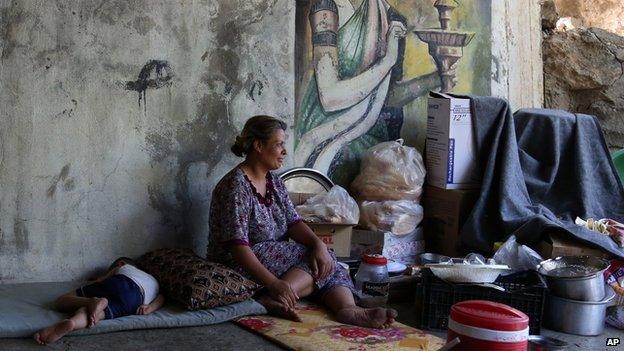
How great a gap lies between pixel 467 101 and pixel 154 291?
261cm

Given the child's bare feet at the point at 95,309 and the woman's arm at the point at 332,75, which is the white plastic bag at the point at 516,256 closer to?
the woman's arm at the point at 332,75

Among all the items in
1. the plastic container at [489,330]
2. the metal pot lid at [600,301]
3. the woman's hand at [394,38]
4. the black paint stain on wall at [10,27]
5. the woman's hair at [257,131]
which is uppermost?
the woman's hand at [394,38]

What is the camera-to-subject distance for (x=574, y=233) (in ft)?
15.0

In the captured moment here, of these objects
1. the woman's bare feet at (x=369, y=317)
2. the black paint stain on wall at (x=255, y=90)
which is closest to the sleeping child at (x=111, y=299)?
the woman's bare feet at (x=369, y=317)

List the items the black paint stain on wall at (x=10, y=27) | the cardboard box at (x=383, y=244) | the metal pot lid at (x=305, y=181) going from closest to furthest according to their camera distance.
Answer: the black paint stain on wall at (x=10, y=27), the cardboard box at (x=383, y=244), the metal pot lid at (x=305, y=181)

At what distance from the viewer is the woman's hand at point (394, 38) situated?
5.61m

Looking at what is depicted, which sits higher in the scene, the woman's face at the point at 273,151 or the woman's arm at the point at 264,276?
the woman's face at the point at 273,151

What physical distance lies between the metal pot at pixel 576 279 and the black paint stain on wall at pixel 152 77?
2.46 m

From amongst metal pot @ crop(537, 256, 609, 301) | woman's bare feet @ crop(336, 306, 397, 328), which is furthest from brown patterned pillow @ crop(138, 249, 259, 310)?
metal pot @ crop(537, 256, 609, 301)

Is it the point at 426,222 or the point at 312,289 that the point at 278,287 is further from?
the point at 426,222

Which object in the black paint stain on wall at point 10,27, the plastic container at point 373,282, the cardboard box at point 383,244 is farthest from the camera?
the cardboard box at point 383,244

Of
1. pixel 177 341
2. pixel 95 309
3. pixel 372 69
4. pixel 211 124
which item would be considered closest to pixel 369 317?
pixel 177 341

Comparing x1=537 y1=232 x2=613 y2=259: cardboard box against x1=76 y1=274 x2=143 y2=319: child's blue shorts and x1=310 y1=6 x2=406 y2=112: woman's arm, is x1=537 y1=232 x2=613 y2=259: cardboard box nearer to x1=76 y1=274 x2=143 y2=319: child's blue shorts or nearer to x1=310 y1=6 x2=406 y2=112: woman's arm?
x1=310 y1=6 x2=406 y2=112: woman's arm

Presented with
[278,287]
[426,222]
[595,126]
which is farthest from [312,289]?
[595,126]
